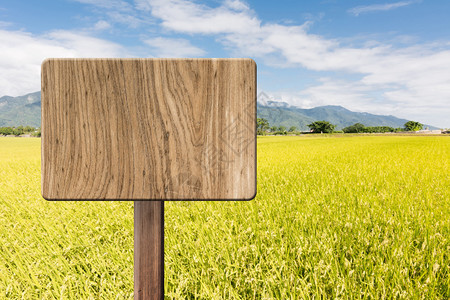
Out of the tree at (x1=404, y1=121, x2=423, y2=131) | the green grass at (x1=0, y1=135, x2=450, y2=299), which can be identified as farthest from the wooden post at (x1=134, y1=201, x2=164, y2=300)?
the tree at (x1=404, y1=121, x2=423, y2=131)

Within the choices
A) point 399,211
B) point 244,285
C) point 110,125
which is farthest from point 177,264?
point 399,211

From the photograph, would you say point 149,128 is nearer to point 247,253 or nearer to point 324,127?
point 247,253

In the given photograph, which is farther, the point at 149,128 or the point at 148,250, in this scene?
the point at 148,250

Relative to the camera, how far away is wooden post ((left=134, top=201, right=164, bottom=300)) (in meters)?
1.03

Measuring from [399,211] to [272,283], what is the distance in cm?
216

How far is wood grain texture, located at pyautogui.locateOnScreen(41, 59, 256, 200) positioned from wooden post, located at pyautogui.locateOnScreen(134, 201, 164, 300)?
0.12 metres

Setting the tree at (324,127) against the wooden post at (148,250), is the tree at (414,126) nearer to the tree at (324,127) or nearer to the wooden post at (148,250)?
the tree at (324,127)

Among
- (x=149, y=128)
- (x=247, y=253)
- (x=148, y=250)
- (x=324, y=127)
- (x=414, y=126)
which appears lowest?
(x=247, y=253)

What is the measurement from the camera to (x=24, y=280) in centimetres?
212

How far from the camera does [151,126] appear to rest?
0.92 metres

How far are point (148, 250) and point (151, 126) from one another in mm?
463

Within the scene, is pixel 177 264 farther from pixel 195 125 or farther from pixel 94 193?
pixel 195 125

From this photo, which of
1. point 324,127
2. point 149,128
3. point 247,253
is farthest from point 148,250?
point 324,127

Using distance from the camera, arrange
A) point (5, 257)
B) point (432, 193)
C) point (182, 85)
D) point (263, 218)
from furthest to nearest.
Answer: point (432, 193), point (263, 218), point (5, 257), point (182, 85)
